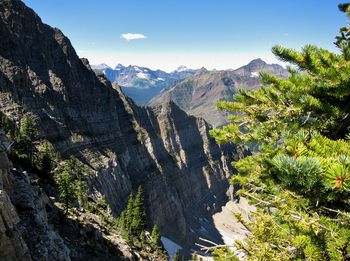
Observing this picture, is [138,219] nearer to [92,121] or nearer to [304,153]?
[92,121]

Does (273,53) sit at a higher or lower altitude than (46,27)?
lower

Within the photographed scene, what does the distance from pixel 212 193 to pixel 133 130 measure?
7516cm

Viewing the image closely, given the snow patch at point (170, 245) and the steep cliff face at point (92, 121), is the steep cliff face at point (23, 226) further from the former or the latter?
the snow patch at point (170, 245)

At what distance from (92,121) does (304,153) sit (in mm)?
123546

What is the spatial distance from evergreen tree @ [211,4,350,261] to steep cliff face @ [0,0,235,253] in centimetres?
8257

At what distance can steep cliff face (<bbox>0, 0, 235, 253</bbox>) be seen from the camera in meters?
99.1

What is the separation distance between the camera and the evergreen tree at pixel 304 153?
4590 millimetres

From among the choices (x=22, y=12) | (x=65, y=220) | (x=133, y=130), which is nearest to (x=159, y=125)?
(x=133, y=130)

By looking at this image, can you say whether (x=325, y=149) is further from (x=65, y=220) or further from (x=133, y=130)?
(x=133, y=130)

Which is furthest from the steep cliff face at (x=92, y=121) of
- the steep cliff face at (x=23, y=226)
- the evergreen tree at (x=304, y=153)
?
the evergreen tree at (x=304, y=153)

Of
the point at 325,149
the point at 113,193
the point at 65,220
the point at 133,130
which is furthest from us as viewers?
the point at 133,130

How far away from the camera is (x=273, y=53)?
331 inches

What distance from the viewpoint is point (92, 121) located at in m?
124

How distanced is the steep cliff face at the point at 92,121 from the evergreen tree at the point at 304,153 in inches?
3251
